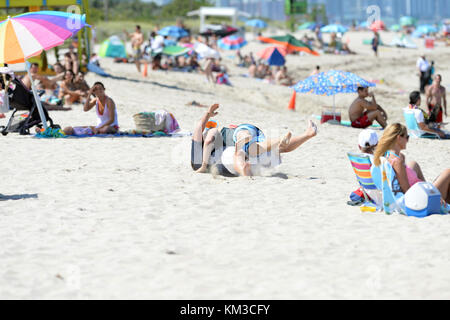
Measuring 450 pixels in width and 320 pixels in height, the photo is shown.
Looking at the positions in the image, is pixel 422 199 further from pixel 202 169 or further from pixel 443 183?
pixel 202 169

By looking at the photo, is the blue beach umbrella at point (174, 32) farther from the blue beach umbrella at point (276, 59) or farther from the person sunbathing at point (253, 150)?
the person sunbathing at point (253, 150)

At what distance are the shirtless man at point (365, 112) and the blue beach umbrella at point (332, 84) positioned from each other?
0.18m

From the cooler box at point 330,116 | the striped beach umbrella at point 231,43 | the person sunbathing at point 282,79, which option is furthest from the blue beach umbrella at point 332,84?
the striped beach umbrella at point 231,43

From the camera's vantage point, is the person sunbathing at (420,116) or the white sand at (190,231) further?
the person sunbathing at (420,116)

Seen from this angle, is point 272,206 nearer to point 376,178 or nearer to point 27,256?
point 376,178

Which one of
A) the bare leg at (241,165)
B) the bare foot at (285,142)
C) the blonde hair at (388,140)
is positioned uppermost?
the blonde hair at (388,140)

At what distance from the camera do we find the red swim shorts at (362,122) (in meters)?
11.6

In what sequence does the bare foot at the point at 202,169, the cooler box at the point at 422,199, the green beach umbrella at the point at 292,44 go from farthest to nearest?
the green beach umbrella at the point at 292,44, the bare foot at the point at 202,169, the cooler box at the point at 422,199

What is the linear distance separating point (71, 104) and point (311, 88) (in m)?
4.57

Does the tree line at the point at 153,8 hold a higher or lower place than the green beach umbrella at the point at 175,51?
higher

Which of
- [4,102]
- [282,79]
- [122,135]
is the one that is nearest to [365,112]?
[122,135]

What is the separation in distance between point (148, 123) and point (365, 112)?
414cm
